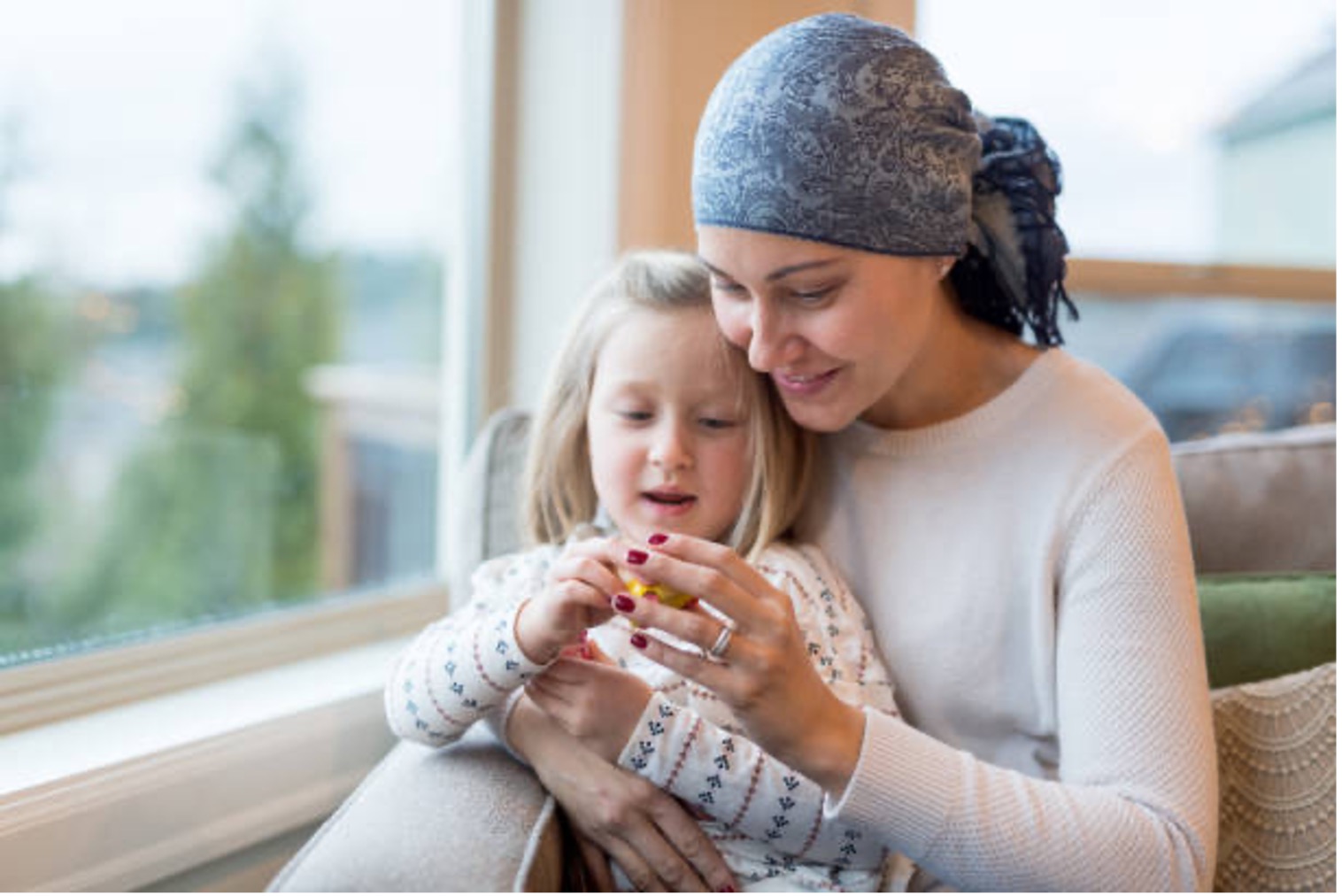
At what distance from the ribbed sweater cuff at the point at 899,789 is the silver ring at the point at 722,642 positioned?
18 centimetres

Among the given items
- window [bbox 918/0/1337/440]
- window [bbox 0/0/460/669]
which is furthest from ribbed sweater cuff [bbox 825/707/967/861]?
window [bbox 918/0/1337/440]

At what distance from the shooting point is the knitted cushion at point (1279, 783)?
1.38 meters

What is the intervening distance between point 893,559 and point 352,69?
63.7 inches

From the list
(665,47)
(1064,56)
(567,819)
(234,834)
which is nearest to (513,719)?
(567,819)

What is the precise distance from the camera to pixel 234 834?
5.03 ft

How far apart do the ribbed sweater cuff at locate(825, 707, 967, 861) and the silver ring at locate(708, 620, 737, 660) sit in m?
0.18

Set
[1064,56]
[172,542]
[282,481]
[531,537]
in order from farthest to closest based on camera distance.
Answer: [282,481] < [172,542] < [1064,56] < [531,537]

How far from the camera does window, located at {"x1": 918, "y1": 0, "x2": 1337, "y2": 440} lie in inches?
89.7

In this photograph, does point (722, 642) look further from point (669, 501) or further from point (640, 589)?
point (669, 501)

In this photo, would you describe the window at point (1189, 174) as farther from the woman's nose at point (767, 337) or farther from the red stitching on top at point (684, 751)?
the red stitching on top at point (684, 751)

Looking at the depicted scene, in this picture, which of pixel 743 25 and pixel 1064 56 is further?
pixel 1064 56

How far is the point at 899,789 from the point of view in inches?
44.4

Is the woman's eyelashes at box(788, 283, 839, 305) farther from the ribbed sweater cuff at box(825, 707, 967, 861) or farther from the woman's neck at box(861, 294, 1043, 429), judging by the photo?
the ribbed sweater cuff at box(825, 707, 967, 861)

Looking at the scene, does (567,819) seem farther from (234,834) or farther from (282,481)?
(282,481)
